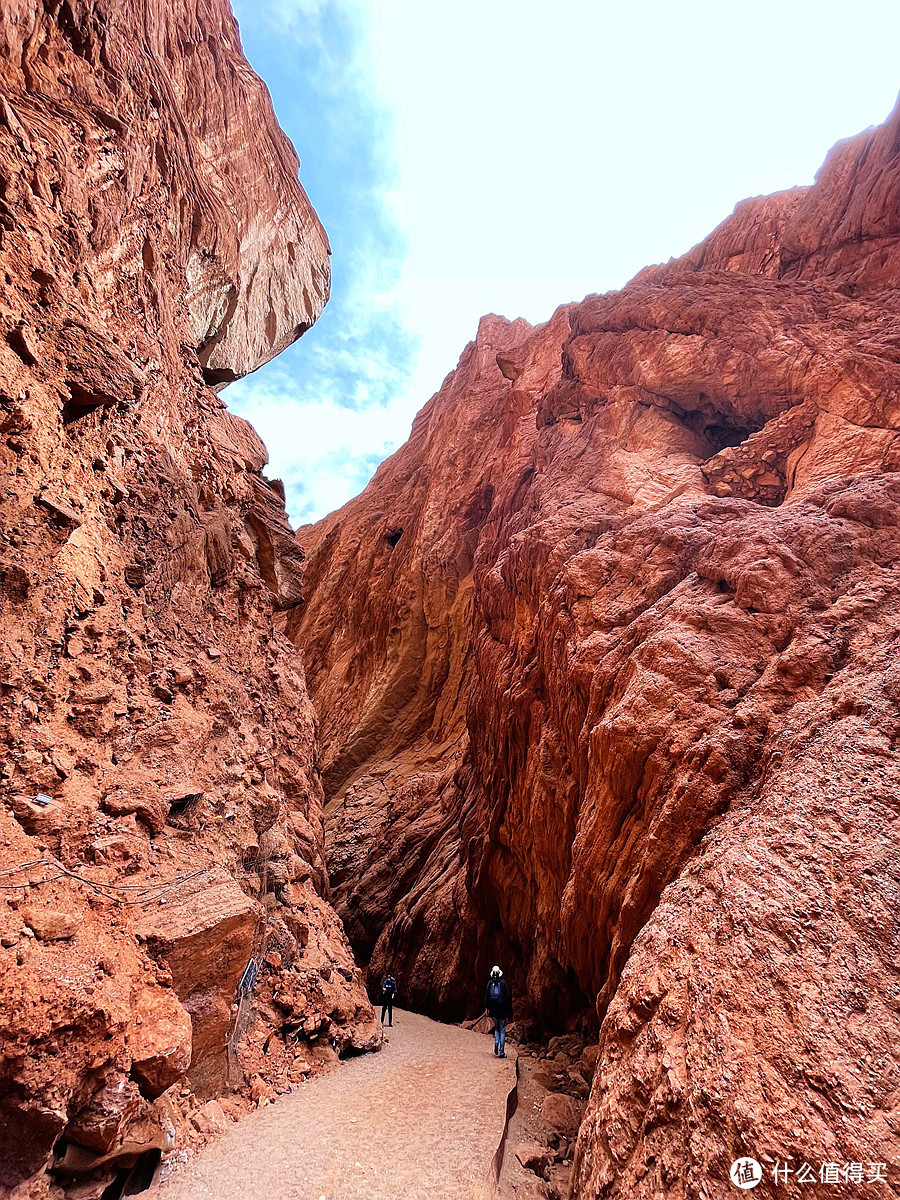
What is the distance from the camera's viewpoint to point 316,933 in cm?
1021

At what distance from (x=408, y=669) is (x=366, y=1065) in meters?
19.0

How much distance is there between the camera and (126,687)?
25.9 ft

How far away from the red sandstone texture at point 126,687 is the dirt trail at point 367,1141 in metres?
0.54

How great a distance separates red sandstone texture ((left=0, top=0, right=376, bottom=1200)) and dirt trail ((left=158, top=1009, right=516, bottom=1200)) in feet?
1.76

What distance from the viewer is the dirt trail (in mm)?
5148

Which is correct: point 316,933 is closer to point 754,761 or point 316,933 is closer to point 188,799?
point 188,799

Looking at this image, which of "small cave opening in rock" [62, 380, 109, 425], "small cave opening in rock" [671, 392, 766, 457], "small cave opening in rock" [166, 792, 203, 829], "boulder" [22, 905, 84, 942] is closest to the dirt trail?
"boulder" [22, 905, 84, 942]

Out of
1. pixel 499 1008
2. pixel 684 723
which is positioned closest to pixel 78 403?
pixel 684 723

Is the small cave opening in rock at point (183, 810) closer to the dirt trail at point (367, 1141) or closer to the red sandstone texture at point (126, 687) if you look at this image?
the red sandstone texture at point (126, 687)

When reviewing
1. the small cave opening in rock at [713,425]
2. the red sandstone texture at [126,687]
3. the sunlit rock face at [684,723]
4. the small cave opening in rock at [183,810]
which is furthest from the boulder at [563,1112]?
the small cave opening in rock at [713,425]

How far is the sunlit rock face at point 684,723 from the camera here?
4176 millimetres

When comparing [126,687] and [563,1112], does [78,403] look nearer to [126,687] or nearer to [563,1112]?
[126,687]

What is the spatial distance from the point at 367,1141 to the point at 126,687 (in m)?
6.09

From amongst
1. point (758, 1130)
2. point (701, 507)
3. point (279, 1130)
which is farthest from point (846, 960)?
point (701, 507)
